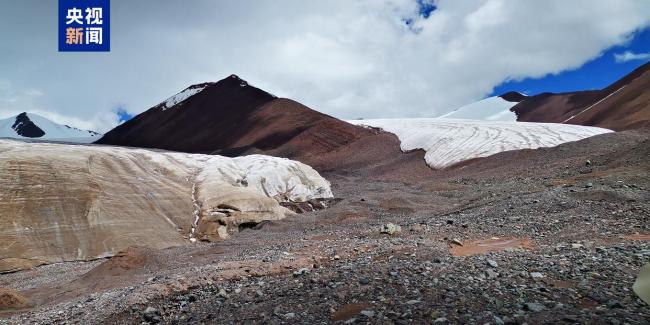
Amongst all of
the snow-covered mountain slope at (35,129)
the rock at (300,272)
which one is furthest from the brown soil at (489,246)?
the snow-covered mountain slope at (35,129)

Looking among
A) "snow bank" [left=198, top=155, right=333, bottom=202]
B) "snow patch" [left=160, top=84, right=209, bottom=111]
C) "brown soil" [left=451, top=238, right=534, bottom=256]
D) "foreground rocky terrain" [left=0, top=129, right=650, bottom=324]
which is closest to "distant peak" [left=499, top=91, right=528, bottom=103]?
"snow patch" [left=160, top=84, right=209, bottom=111]

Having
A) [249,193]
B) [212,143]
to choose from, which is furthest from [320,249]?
[212,143]

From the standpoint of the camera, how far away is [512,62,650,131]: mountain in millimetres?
45000

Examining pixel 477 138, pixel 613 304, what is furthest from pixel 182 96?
pixel 613 304

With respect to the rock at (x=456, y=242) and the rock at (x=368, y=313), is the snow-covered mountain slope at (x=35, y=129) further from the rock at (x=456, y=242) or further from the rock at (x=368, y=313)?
the rock at (x=368, y=313)

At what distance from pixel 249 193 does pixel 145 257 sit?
8751mm

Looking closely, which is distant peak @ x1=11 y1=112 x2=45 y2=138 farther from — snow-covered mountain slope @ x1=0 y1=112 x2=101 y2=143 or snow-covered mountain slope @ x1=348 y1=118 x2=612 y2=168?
snow-covered mountain slope @ x1=348 y1=118 x2=612 y2=168

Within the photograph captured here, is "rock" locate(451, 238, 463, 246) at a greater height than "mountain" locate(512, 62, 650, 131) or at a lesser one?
lesser

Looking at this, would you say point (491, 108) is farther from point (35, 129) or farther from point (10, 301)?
point (35, 129)

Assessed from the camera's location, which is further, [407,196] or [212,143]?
[212,143]

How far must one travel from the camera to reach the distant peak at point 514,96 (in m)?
108

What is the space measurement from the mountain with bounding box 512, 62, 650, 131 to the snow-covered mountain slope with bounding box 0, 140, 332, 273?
37176mm

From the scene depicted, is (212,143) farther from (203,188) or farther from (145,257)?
(145,257)

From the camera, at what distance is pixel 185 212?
62.0 feet
